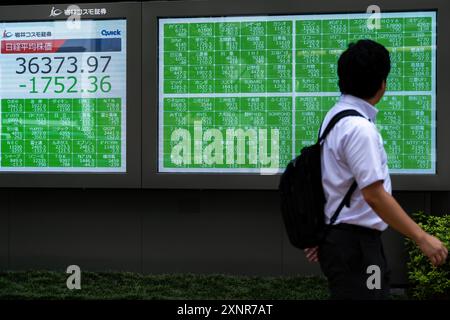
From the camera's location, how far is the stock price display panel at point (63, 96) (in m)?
5.96

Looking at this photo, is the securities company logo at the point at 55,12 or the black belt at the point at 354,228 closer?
the black belt at the point at 354,228

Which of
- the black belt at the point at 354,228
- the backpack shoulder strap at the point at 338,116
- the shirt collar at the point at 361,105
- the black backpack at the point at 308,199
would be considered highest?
the shirt collar at the point at 361,105

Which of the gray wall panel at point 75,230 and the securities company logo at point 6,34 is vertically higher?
the securities company logo at point 6,34

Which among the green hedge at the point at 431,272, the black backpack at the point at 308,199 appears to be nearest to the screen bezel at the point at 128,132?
the green hedge at the point at 431,272

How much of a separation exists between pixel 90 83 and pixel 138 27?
685mm

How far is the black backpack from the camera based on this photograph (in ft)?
8.30

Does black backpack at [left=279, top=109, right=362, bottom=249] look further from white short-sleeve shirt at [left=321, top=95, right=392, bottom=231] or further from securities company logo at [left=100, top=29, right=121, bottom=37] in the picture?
securities company logo at [left=100, top=29, right=121, bottom=37]

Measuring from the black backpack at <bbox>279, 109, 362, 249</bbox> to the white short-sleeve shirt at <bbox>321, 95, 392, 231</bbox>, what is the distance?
0.07 feet

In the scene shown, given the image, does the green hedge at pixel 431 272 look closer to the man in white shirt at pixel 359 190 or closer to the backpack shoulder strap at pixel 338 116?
the man in white shirt at pixel 359 190

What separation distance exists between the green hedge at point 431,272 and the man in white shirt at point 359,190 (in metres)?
2.61

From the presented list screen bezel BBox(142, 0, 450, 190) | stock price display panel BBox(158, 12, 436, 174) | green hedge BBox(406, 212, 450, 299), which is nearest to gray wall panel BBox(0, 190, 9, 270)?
screen bezel BBox(142, 0, 450, 190)

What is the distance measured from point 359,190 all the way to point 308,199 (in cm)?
20
